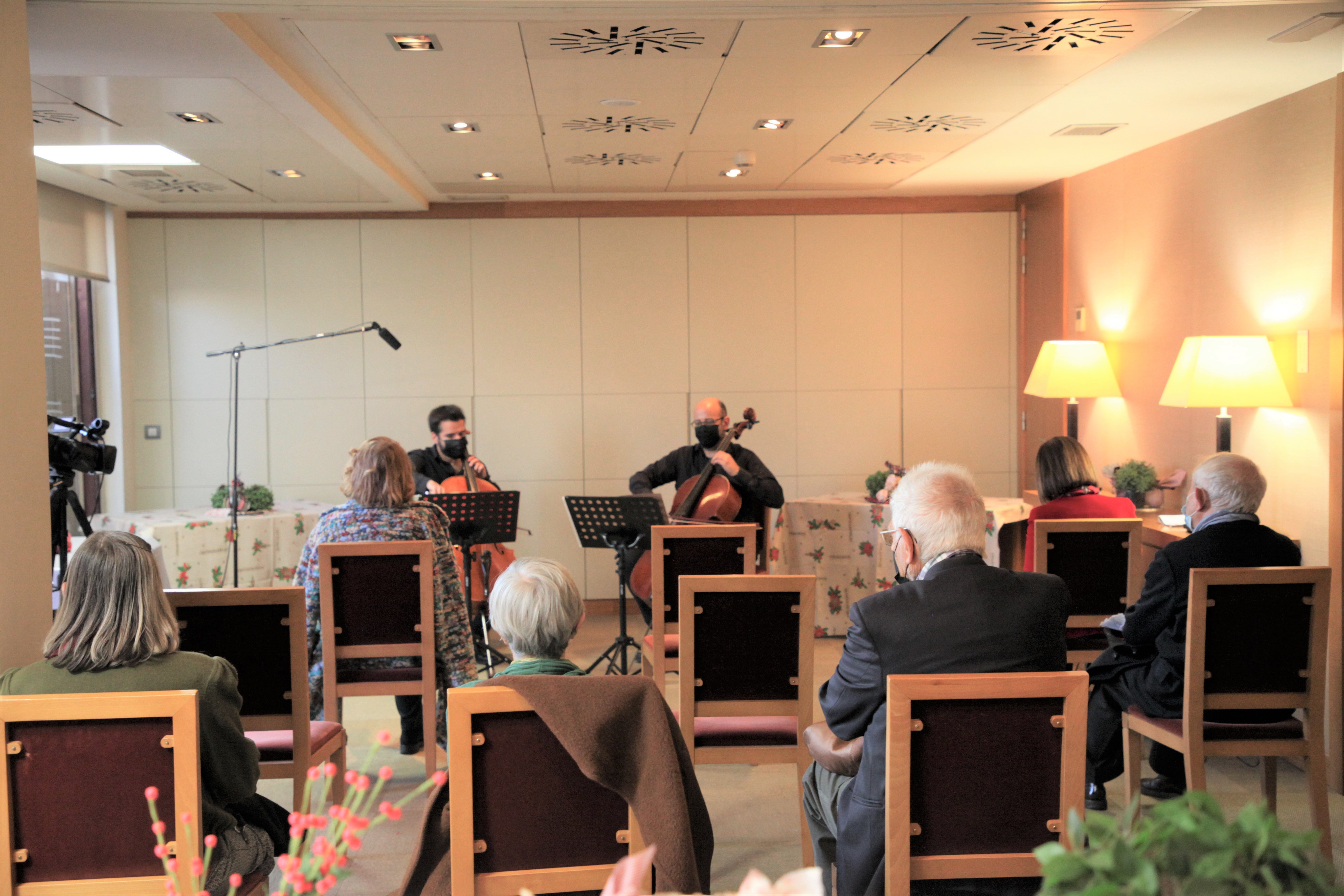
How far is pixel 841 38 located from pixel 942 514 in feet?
6.13

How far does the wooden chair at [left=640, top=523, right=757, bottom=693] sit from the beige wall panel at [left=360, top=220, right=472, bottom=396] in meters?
3.44

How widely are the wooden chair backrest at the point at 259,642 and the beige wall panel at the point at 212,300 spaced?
13.8 ft

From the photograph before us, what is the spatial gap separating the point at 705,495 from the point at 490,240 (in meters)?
2.55

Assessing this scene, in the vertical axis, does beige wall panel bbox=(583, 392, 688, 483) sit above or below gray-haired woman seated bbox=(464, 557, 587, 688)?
above

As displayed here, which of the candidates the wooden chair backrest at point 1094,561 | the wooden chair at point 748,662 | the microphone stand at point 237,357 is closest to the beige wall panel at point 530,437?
the microphone stand at point 237,357

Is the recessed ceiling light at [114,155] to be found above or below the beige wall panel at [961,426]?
above

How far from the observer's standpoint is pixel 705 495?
510 centimetres

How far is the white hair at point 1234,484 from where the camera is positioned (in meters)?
3.02

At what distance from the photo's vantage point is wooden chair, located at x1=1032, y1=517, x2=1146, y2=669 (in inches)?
140

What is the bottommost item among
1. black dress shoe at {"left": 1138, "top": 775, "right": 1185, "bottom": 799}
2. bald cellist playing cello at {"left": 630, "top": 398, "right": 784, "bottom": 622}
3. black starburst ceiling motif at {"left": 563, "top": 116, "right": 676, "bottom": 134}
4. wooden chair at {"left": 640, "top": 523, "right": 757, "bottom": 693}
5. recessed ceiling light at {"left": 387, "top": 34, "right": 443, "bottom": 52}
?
black dress shoe at {"left": 1138, "top": 775, "right": 1185, "bottom": 799}

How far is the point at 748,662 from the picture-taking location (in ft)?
9.20

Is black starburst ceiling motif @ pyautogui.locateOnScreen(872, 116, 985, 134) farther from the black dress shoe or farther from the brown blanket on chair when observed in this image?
the brown blanket on chair

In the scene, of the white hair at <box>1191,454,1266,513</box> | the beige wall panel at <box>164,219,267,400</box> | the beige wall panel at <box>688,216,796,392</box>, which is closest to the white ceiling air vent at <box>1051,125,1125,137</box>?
the beige wall panel at <box>688,216,796,392</box>

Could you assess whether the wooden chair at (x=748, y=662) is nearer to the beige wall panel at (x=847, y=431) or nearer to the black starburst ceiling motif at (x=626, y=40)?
the black starburst ceiling motif at (x=626, y=40)
